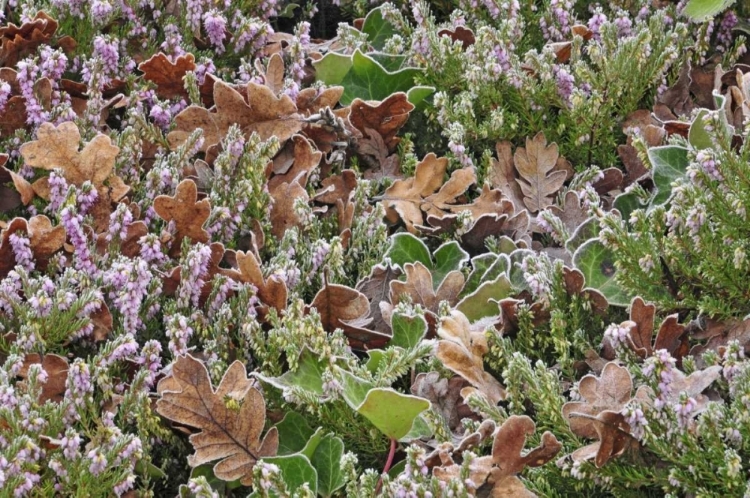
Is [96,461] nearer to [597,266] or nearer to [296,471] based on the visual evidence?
[296,471]

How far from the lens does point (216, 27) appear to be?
10.3 feet

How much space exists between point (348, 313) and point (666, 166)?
3.30ft

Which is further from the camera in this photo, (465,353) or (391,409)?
(465,353)

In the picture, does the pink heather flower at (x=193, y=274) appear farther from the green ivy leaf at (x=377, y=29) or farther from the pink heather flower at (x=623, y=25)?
the pink heather flower at (x=623, y=25)

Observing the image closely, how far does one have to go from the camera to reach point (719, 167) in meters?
2.11

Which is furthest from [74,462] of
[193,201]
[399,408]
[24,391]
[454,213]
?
[454,213]

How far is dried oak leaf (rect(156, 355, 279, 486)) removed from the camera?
80.4 inches

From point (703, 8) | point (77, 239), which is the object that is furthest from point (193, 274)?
point (703, 8)

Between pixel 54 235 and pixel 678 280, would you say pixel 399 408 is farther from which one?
pixel 54 235

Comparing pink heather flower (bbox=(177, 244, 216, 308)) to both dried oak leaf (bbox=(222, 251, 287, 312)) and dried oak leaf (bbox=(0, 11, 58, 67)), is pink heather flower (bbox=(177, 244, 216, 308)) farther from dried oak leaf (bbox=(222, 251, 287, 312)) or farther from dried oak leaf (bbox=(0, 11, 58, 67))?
dried oak leaf (bbox=(0, 11, 58, 67))

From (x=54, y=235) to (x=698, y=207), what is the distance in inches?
59.6

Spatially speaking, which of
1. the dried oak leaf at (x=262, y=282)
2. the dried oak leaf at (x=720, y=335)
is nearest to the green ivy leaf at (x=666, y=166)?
the dried oak leaf at (x=720, y=335)

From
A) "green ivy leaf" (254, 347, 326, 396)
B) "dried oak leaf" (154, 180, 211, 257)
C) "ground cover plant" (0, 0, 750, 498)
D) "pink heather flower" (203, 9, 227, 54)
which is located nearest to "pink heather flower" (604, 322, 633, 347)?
"ground cover plant" (0, 0, 750, 498)

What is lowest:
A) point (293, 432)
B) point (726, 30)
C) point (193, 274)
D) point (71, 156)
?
point (293, 432)
